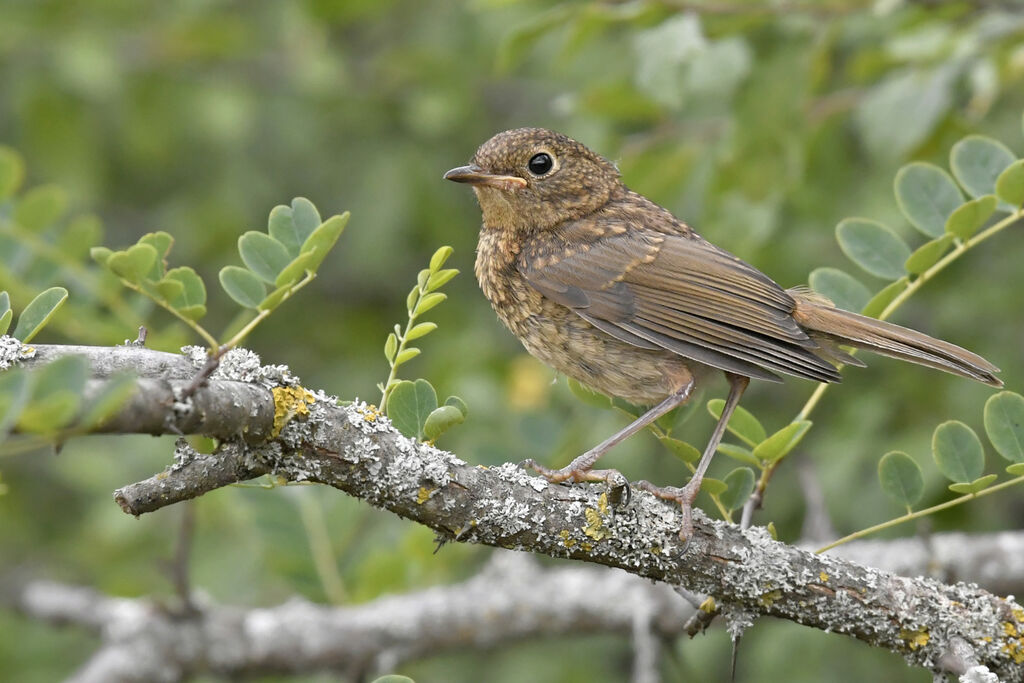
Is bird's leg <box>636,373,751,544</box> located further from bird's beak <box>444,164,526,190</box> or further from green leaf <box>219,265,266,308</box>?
bird's beak <box>444,164,526,190</box>

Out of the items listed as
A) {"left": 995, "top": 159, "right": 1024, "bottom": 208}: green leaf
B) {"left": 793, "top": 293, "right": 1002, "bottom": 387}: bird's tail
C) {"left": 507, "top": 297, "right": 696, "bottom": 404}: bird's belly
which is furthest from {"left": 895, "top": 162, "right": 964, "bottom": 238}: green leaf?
{"left": 507, "top": 297, "right": 696, "bottom": 404}: bird's belly

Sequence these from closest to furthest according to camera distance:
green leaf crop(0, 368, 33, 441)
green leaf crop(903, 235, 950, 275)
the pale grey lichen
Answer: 1. green leaf crop(0, 368, 33, 441)
2. the pale grey lichen
3. green leaf crop(903, 235, 950, 275)

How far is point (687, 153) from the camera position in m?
4.59

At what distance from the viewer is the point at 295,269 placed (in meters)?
2.31

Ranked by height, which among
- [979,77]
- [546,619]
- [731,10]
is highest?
[731,10]

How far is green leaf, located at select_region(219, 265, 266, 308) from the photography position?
2.49 m

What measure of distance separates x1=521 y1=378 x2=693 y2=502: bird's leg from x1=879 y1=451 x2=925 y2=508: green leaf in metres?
0.63

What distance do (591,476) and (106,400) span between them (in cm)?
139

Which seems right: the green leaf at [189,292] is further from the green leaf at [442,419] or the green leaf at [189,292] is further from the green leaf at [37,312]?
the green leaf at [442,419]

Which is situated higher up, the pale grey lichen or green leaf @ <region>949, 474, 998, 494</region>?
the pale grey lichen

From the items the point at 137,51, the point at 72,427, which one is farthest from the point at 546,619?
the point at 137,51

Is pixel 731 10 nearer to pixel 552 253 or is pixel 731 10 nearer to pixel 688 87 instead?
pixel 688 87

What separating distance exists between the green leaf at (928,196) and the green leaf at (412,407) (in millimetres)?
1423

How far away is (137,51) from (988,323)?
4.67 metres
